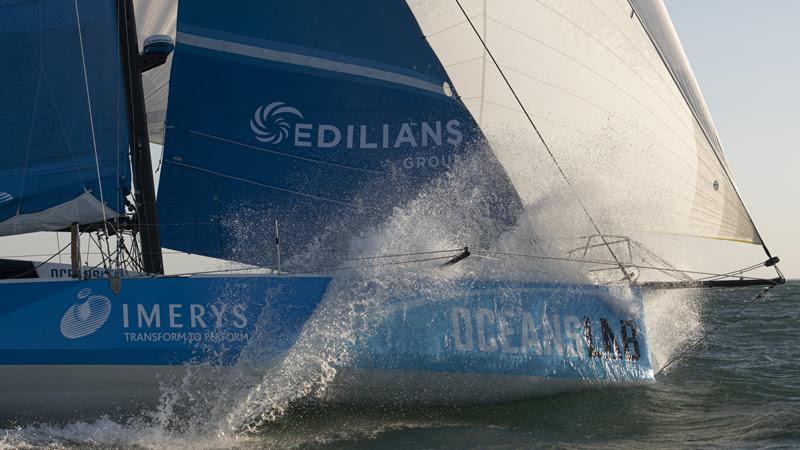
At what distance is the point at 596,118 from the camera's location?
338 inches

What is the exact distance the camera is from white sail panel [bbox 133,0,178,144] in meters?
10.7

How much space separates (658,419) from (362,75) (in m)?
4.34

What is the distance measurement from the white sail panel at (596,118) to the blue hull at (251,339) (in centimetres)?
134

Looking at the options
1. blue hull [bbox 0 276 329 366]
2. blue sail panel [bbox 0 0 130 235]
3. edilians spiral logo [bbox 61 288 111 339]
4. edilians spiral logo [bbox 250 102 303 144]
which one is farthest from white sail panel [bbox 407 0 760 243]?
edilians spiral logo [bbox 61 288 111 339]

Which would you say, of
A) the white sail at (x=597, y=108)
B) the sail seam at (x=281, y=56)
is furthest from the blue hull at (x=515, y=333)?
the sail seam at (x=281, y=56)

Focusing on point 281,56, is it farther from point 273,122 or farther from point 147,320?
point 147,320

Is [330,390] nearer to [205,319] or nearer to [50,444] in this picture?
[205,319]

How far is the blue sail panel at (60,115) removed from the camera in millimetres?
8148

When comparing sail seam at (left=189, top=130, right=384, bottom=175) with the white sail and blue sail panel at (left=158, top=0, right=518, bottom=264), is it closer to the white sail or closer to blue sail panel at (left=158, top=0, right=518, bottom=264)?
blue sail panel at (left=158, top=0, right=518, bottom=264)

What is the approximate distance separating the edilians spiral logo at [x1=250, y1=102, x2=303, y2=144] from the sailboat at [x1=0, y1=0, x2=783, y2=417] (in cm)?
2

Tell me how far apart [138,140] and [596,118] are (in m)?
4.23

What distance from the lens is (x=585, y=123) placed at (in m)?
8.59

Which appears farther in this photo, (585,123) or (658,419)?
(585,123)

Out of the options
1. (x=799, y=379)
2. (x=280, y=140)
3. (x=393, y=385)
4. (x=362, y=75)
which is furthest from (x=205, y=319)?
(x=799, y=379)
